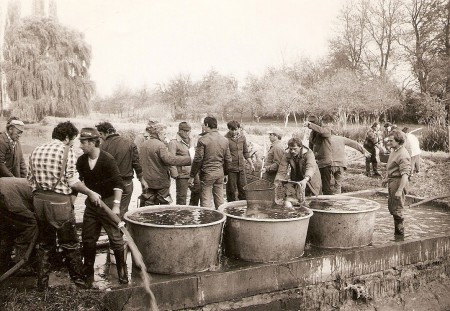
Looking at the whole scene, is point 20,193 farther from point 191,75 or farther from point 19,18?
point 191,75

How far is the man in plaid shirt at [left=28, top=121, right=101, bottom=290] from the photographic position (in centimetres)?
479

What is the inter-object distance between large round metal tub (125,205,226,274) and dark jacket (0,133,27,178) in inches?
129

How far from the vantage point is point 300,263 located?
5.82 meters

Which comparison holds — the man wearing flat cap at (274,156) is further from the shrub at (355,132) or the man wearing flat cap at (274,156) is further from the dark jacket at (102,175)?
the shrub at (355,132)

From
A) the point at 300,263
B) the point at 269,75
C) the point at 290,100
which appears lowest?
the point at 300,263

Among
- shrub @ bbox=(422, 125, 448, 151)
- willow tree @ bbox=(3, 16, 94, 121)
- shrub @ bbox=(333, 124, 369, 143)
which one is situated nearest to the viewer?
shrub @ bbox=(422, 125, 448, 151)

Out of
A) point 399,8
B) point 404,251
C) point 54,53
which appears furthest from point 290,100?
point 404,251

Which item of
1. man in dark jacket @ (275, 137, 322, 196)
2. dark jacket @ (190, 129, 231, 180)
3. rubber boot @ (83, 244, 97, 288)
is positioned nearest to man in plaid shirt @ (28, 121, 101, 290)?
rubber boot @ (83, 244, 97, 288)

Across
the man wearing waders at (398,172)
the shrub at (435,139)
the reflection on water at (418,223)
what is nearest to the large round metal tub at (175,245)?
the reflection on water at (418,223)

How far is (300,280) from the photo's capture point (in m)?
5.88

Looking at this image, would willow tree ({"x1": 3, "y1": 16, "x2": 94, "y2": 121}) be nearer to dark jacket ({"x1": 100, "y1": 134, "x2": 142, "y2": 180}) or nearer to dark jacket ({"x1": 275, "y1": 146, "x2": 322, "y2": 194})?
dark jacket ({"x1": 100, "y1": 134, "x2": 142, "y2": 180})

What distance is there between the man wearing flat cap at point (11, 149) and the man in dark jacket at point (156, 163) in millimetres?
2263

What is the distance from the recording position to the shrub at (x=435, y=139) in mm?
19953

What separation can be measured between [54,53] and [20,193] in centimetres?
2628
